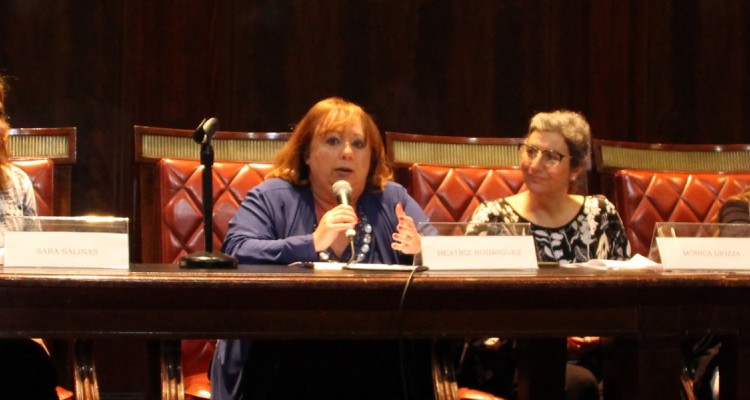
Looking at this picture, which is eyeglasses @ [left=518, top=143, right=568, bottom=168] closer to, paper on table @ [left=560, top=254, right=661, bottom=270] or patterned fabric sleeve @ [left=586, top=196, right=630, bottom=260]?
patterned fabric sleeve @ [left=586, top=196, right=630, bottom=260]

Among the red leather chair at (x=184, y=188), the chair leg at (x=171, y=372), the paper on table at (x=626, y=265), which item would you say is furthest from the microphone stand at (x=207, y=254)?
the paper on table at (x=626, y=265)

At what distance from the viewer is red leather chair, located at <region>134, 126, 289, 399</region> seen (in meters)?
2.39

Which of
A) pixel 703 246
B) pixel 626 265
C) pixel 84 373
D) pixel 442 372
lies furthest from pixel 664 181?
pixel 84 373

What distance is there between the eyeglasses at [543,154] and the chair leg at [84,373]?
133 centimetres

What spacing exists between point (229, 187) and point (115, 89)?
1121mm

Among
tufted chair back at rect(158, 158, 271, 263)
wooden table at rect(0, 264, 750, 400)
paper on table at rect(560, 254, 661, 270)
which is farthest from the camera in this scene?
tufted chair back at rect(158, 158, 271, 263)

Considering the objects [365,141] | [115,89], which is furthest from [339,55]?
[365,141]

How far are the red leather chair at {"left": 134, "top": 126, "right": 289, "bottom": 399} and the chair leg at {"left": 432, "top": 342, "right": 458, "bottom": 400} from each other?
25.7 inches

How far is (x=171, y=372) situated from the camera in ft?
5.75

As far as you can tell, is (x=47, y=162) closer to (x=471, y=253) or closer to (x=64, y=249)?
(x=64, y=249)

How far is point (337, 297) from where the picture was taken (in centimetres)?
141

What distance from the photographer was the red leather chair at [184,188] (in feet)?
7.86

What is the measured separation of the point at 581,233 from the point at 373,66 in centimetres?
123

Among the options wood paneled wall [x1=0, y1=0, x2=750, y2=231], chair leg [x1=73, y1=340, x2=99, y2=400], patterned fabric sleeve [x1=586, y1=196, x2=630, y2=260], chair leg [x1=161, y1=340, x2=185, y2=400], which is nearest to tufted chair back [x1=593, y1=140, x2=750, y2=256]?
patterned fabric sleeve [x1=586, y1=196, x2=630, y2=260]
